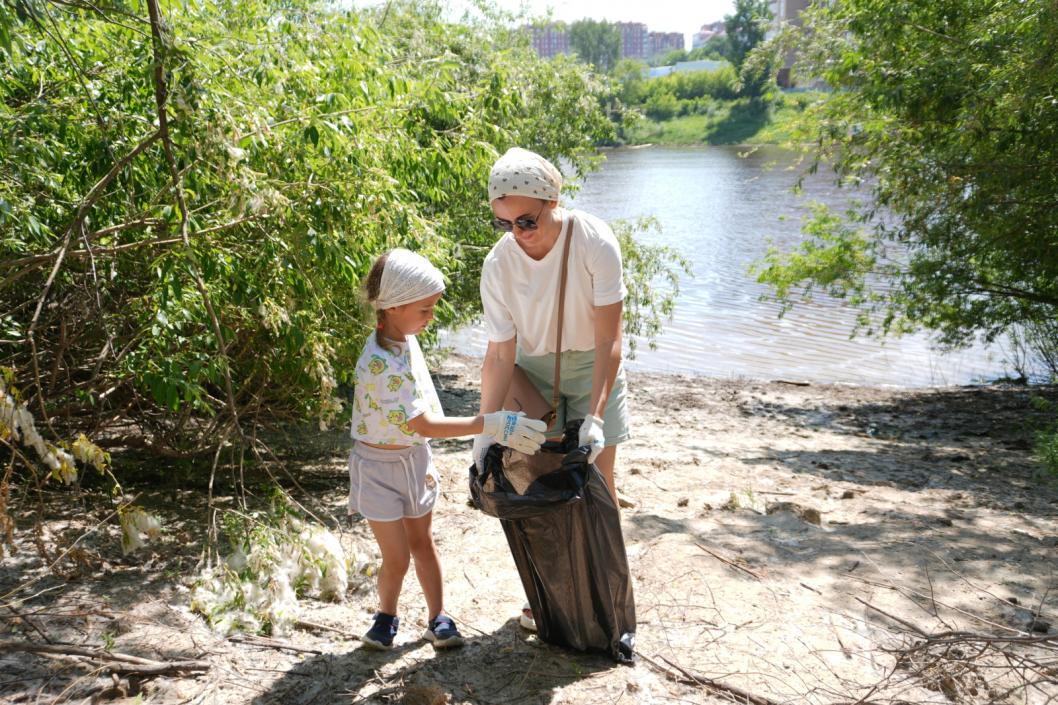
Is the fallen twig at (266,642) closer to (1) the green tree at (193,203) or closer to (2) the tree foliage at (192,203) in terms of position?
(1) the green tree at (193,203)

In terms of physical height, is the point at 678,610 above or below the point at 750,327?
above

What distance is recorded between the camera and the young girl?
10.7 feet

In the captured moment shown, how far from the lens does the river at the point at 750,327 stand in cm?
1291

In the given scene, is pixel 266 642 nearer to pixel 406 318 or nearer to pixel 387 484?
pixel 387 484

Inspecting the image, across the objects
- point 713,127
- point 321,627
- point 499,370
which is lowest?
A: point 321,627

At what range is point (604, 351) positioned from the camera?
331 cm

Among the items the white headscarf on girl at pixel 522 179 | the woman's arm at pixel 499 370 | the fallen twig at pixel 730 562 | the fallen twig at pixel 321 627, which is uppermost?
the white headscarf on girl at pixel 522 179

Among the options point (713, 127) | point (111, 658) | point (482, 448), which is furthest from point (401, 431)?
point (713, 127)

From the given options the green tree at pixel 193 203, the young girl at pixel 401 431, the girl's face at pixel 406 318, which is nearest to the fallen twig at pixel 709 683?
the young girl at pixel 401 431

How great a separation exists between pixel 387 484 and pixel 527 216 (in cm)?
108

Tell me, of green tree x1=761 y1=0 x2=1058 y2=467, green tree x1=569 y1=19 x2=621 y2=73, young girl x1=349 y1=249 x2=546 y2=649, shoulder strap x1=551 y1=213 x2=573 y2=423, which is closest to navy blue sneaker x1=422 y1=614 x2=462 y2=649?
young girl x1=349 y1=249 x2=546 y2=649

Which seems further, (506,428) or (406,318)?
(406,318)

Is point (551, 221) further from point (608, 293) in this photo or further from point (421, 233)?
point (421, 233)

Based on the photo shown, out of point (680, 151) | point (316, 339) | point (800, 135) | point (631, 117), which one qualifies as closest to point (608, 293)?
point (316, 339)
